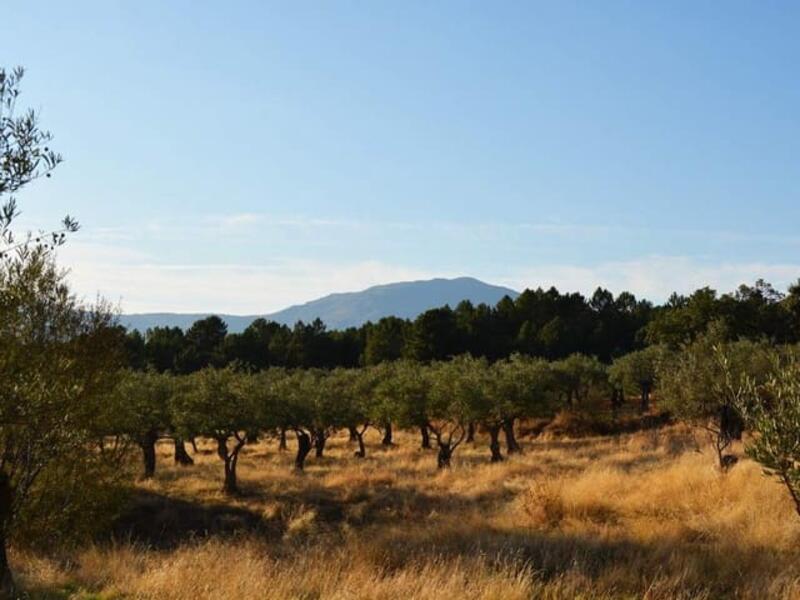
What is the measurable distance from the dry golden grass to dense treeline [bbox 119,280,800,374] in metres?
62.5

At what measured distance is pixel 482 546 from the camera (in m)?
12.6

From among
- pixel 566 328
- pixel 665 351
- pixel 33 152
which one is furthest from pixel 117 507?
pixel 566 328

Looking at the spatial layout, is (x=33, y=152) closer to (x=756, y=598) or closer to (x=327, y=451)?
(x=756, y=598)

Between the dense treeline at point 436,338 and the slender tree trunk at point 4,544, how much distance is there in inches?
3112

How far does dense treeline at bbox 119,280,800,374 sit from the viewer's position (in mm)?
97375

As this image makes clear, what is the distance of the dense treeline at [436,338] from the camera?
3834 inches

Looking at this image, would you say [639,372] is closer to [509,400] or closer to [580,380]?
[580,380]

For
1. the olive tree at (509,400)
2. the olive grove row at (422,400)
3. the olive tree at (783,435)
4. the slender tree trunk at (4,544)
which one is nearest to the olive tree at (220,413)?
the olive grove row at (422,400)

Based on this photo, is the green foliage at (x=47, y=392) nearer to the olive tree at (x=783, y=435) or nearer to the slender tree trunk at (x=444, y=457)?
the olive tree at (x=783, y=435)

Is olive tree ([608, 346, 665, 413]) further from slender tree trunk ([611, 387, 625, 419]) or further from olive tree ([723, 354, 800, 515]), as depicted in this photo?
olive tree ([723, 354, 800, 515])

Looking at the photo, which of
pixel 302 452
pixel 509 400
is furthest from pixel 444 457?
pixel 302 452

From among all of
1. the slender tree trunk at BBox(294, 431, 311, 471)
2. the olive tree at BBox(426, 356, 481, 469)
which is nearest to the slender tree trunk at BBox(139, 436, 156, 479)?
the slender tree trunk at BBox(294, 431, 311, 471)

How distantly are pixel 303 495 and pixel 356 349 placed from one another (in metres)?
78.3

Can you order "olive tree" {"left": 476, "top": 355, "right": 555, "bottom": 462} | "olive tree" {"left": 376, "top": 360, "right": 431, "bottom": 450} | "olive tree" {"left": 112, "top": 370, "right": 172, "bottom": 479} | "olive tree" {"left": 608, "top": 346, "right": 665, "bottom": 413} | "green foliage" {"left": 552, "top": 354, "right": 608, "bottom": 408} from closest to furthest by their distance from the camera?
1. "olive tree" {"left": 112, "top": 370, "right": 172, "bottom": 479}
2. "olive tree" {"left": 476, "top": 355, "right": 555, "bottom": 462}
3. "olive tree" {"left": 376, "top": 360, "right": 431, "bottom": 450}
4. "green foliage" {"left": 552, "top": 354, "right": 608, "bottom": 408}
5. "olive tree" {"left": 608, "top": 346, "right": 665, "bottom": 413}
